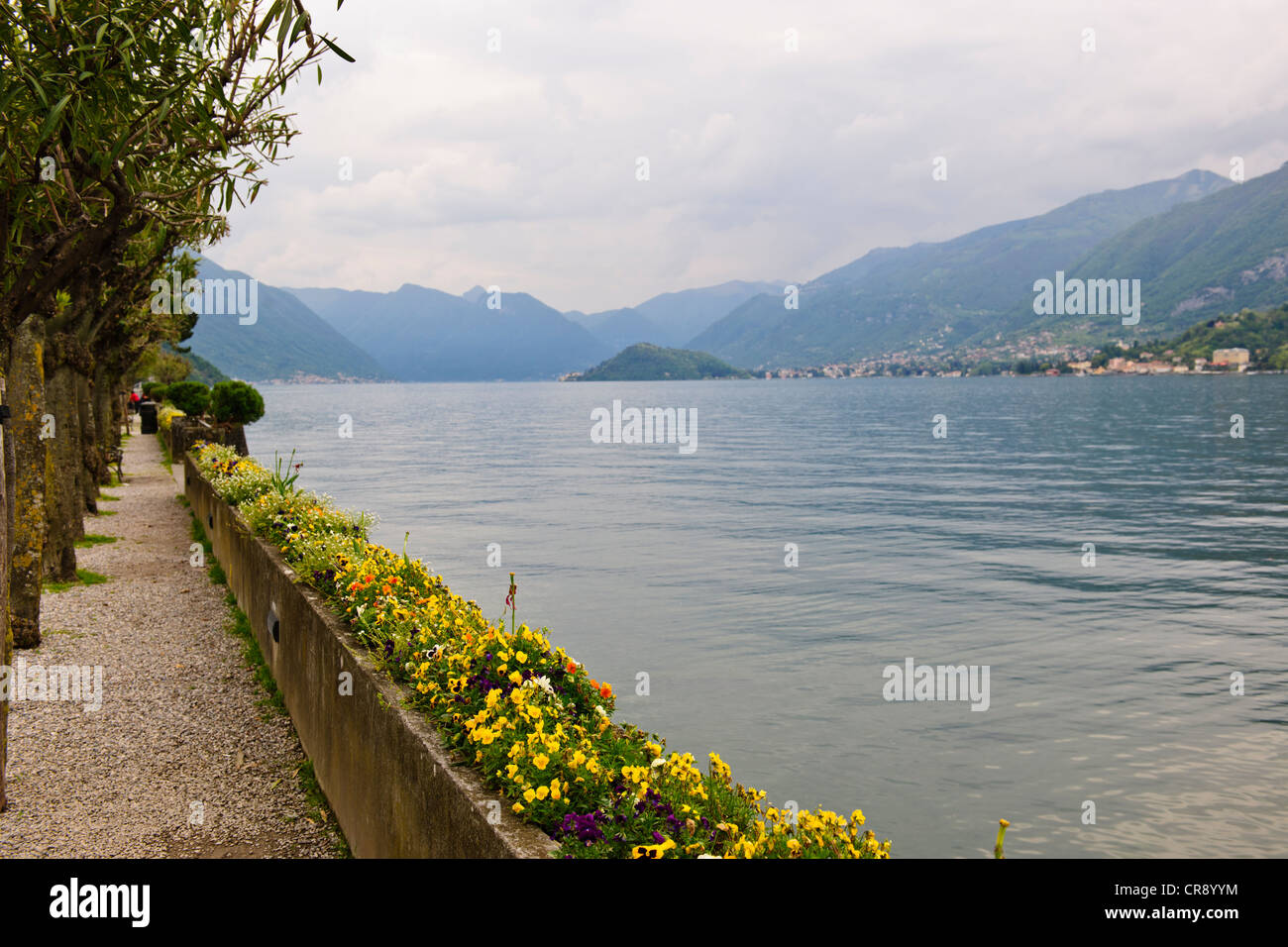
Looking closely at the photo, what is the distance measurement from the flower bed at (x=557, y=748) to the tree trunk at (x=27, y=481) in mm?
5712

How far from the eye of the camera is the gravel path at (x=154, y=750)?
7.17 metres

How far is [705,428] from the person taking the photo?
89.7 metres

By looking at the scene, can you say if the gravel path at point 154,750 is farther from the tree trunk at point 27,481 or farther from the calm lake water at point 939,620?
the calm lake water at point 939,620

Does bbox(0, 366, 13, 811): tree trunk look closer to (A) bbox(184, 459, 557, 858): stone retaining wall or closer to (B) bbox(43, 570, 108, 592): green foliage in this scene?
(A) bbox(184, 459, 557, 858): stone retaining wall

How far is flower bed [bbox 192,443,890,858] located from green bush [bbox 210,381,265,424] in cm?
2971

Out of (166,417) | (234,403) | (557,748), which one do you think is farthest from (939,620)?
(166,417)

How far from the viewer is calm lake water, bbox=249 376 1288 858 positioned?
11102 mm

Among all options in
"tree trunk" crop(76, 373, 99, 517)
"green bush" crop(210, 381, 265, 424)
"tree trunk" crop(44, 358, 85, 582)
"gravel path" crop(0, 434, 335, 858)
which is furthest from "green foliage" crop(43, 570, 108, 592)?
"green bush" crop(210, 381, 265, 424)

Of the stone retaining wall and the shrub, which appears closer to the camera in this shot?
the stone retaining wall

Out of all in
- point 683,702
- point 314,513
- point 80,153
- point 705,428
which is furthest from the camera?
point 705,428
